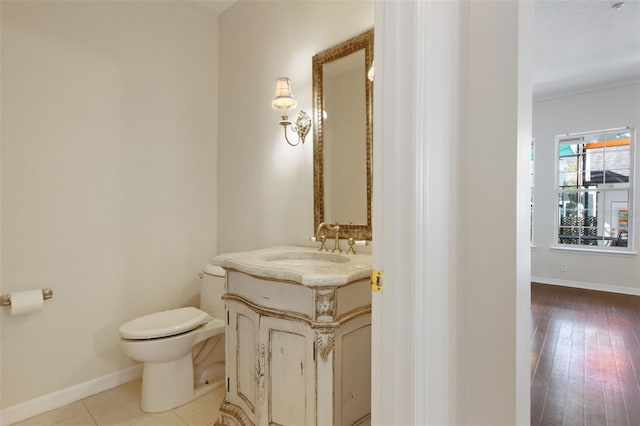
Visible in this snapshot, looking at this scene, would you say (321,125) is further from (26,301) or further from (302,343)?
(26,301)

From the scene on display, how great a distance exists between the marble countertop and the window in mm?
4645

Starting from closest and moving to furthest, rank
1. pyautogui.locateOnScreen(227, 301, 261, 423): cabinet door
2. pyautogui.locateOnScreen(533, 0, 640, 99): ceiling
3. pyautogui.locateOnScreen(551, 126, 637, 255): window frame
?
1. pyautogui.locateOnScreen(227, 301, 261, 423): cabinet door
2. pyautogui.locateOnScreen(533, 0, 640, 99): ceiling
3. pyautogui.locateOnScreen(551, 126, 637, 255): window frame

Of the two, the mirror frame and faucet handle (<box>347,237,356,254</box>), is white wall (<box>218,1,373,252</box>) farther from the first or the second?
faucet handle (<box>347,237,356,254</box>)

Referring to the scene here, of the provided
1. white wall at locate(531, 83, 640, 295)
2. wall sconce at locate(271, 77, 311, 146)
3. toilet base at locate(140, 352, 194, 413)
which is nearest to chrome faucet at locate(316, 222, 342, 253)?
wall sconce at locate(271, 77, 311, 146)

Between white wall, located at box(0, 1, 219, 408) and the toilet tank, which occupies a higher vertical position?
white wall, located at box(0, 1, 219, 408)

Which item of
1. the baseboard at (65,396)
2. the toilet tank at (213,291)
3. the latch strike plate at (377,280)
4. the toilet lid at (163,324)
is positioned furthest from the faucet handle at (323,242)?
the baseboard at (65,396)

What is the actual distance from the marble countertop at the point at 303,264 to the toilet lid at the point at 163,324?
1.70 feet

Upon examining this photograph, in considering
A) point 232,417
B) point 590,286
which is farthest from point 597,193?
point 232,417

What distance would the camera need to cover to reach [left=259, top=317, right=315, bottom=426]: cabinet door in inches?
52.7

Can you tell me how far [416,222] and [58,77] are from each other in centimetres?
229

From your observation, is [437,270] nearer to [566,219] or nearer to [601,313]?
[601,313]

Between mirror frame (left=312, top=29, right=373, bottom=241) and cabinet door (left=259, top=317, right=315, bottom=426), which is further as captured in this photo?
mirror frame (left=312, top=29, right=373, bottom=241)

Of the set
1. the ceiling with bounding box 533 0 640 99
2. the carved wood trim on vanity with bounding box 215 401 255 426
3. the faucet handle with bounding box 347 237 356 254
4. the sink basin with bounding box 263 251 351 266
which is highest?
the ceiling with bounding box 533 0 640 99

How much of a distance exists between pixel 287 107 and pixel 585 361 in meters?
2.88
